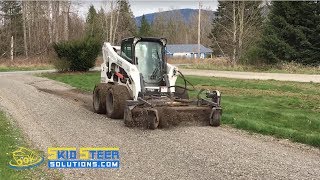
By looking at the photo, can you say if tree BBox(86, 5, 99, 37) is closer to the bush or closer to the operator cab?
the bush

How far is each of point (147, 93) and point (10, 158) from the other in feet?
17.9

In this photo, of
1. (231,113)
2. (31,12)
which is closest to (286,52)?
(231,113)

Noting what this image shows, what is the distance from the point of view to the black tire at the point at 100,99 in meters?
14.2

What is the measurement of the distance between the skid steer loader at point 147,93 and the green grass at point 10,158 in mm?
2973

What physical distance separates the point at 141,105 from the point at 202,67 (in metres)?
34.6

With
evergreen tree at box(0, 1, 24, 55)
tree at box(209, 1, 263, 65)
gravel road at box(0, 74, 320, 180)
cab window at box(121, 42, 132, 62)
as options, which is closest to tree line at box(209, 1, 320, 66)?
tree at box(209, 1, 263, 65)

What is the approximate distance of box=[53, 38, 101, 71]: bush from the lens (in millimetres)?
35812

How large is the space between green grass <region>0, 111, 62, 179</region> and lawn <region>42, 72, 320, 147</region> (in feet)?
18.9

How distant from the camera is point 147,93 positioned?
12.7 meters

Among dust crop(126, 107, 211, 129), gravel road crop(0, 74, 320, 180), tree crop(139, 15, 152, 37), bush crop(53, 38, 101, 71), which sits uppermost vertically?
tree crop(139, 15, 152, 37)

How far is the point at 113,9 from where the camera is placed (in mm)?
67875

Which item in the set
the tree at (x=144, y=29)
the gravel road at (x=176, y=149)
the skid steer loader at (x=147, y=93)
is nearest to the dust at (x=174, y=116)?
the skid steer loader at (x=147, y=93)

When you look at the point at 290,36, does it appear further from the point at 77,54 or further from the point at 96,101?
the point at 96,101

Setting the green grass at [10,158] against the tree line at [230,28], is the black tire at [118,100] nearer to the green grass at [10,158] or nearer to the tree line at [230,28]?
the green grass at [10,158]
